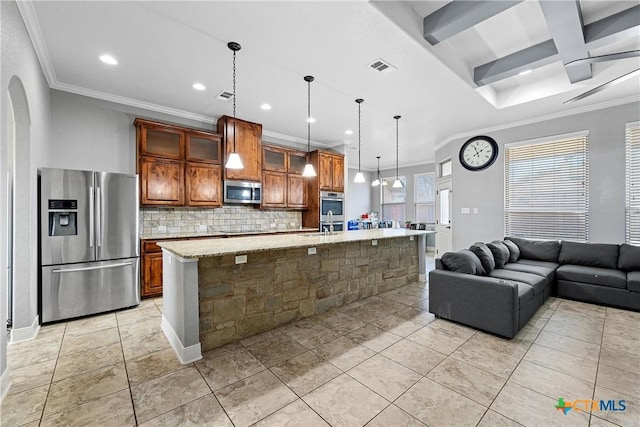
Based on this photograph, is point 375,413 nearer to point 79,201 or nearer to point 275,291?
point 275,291

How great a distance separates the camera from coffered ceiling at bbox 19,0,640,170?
2.34 metres

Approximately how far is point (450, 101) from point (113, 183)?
4721mm

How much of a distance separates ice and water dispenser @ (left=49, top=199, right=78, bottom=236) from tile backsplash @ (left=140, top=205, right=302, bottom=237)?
1.08 meters

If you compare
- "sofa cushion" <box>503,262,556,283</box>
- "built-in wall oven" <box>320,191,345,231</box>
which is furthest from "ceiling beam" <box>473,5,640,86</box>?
"built-in wall oven" <box>320,191,345,231</box>

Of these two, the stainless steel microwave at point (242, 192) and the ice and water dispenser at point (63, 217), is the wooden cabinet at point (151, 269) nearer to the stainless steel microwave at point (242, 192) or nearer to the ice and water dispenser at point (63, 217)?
the ice and water dispenser at point (63, 217)

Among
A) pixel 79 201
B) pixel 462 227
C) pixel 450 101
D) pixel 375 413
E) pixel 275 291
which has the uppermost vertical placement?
pixel 450 101

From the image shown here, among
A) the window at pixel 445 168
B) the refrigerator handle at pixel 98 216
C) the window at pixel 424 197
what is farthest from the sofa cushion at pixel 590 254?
the refrigerator handle at pixel 98 216

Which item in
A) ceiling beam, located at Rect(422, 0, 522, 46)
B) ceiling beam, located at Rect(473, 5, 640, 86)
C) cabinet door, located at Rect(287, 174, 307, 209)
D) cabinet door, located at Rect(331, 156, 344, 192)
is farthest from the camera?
cabinet door, located at Rect(331, 156, 344, 192)

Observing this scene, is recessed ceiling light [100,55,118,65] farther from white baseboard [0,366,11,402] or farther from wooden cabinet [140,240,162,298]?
white baseboard [0,366,11,402]

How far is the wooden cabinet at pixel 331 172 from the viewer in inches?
233

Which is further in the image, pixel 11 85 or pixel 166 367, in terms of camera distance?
pixel 11 85

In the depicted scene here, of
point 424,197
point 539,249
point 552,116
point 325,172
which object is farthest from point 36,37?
point 424,197

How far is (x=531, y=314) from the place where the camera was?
3031mm

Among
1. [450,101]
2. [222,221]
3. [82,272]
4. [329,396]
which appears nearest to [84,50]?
[82,272]
